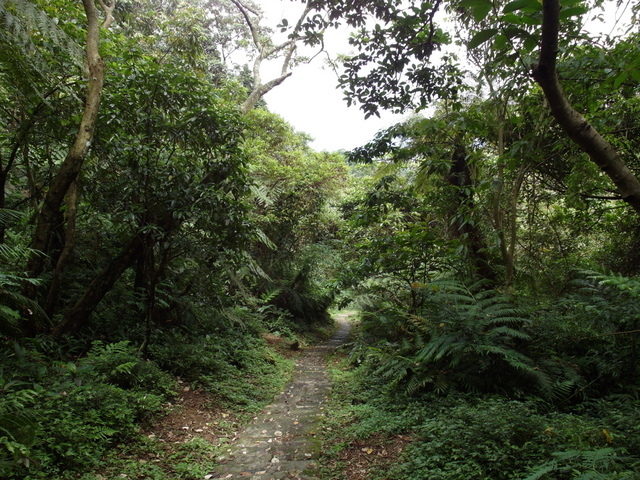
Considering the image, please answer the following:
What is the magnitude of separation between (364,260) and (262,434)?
283 centimetres

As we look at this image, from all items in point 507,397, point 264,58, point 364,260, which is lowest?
point 507,397

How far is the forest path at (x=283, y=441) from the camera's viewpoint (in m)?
3.10

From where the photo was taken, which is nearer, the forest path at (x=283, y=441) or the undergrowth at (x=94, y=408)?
the undergrowth at (x=94, y=408)

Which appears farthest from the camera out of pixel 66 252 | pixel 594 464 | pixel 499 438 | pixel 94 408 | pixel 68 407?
pixel 66 252

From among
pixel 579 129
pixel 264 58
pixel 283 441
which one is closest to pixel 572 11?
pixel 579 129

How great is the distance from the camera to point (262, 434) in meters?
4.03

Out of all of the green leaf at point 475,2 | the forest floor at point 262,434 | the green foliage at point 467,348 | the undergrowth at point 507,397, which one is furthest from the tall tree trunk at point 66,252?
the green leaf at point 475,2

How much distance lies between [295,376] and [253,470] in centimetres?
397

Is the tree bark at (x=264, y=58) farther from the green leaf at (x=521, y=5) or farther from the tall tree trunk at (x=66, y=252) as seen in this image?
the green leaf at (x=521, y=5)

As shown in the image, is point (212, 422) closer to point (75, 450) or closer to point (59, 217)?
point (75, 450)

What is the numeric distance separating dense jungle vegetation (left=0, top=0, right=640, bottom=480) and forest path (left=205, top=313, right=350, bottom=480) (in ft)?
0.70

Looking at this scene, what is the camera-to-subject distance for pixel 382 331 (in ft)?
23.7

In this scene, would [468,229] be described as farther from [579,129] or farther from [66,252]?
[66,252]

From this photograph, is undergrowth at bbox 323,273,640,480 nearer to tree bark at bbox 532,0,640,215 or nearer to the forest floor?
the forest floor
